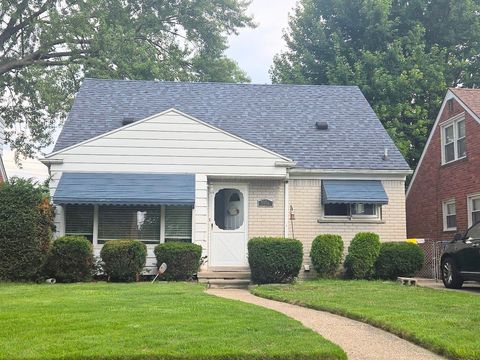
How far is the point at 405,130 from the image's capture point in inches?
1009

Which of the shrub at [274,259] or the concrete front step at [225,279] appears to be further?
the concrete front step at [225,279]

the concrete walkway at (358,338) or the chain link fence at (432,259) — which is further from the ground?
the chain link fence at (432,259)

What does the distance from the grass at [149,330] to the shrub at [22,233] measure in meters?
3.75

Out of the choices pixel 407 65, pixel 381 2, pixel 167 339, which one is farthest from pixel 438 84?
pixel 167 339

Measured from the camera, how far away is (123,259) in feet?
45.4

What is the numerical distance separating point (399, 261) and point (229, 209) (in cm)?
482

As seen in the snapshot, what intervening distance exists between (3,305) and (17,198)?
5.43m

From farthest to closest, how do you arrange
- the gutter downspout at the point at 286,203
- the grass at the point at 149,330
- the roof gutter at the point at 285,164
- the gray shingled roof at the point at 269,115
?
1. the gray shingled roof at the point at 269,115
2. the gutter downspout at the point at 286,203
3. the roof gutter at the point at 285,164
4. the grass at the point at 149,330

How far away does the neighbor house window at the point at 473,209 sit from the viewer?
688 inches

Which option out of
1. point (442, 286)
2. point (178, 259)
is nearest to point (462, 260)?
point (442, 286)

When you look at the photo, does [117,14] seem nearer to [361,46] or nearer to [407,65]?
[361,46]

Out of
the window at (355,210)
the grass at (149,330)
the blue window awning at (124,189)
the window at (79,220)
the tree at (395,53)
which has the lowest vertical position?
the grass at (149,330)

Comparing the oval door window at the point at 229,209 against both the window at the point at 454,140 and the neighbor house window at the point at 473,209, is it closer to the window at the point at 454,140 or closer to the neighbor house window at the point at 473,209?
the neighbor house window at the point at 473,209

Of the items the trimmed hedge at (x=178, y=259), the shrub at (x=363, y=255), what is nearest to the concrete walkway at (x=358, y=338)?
the trimmed hedge at (x=178, y=259)
